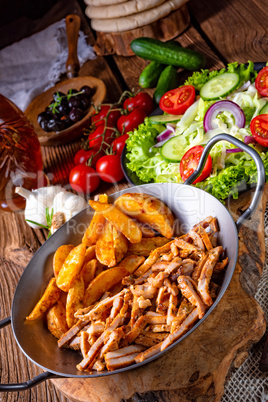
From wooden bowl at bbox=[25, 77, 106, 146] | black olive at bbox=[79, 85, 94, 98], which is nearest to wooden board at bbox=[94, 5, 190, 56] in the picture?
wooden bowl at bbox=[25, 77, 106, 146]

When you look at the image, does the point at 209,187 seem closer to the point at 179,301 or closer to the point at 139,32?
the point at 179,301

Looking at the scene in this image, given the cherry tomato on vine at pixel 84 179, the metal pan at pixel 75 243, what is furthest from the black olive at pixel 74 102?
the metal pan at pixel 75 243

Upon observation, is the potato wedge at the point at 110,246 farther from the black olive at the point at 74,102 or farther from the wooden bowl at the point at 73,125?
the black olive at the point at 74,102

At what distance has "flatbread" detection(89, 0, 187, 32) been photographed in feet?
12.2

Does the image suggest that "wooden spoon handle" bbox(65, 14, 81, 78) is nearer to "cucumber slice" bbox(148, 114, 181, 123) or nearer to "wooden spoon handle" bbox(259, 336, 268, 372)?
"cucumber slice" bbox(148, 114, 181, 123)

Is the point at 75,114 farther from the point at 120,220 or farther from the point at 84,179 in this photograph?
the point at 120,220

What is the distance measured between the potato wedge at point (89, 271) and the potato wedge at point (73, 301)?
3.9 inches

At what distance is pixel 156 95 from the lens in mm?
3316

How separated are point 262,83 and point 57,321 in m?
1.78

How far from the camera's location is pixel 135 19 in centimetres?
381

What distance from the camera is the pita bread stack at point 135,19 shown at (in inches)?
147

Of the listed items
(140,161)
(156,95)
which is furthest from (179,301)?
(156,95)

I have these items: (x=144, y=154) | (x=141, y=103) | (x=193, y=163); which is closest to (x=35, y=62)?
(x=141, y=103)

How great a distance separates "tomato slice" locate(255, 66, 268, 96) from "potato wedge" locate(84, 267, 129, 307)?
1381 mm
